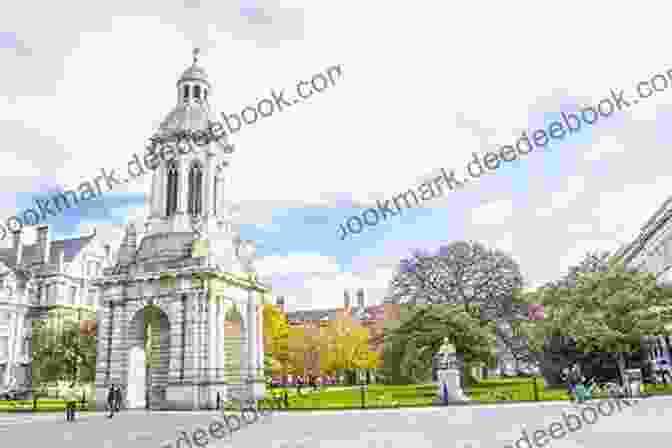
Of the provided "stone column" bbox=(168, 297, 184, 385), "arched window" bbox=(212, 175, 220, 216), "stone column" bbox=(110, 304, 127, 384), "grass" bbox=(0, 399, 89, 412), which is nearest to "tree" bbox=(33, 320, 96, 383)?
"grass" bbox=(0, 399, 89, 412)

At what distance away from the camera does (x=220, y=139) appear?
126 ft

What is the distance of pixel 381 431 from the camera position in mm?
16672

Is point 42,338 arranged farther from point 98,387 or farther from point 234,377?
point 234,377

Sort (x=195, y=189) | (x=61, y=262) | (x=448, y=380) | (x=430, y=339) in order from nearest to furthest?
(x=448, y=380)
(x=195, y=189)
(x=430, y=339)
(x=61, y=262)

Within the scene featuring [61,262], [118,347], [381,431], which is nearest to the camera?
[381,431]

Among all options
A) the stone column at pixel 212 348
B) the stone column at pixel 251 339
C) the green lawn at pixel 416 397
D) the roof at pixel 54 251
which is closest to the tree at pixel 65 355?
the roof at pixel 54 251

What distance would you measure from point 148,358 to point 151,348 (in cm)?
70

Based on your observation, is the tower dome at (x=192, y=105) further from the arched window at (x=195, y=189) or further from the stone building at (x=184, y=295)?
the arched window at (x=195, y=189)

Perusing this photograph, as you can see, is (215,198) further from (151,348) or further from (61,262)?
(61,262)

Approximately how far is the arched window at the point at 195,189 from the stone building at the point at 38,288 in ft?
110

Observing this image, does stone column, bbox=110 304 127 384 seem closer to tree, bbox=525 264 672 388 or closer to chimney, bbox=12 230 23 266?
tree, bbox=525 264 672 388

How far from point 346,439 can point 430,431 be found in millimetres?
2888

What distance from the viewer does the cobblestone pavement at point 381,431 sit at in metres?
13.6

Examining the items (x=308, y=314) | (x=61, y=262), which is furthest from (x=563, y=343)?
(x=308, y=314)
